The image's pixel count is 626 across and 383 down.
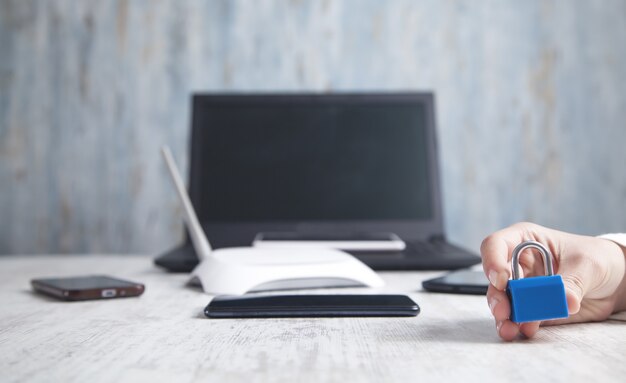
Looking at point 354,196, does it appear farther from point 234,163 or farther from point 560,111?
point 560,111

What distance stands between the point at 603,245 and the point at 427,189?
81 centimetres

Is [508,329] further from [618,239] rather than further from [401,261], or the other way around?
[401,261]

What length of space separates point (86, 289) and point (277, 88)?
1.01m

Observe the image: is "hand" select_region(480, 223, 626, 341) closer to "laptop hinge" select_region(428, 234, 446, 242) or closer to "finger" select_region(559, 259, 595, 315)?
"finger" select_region(559, 259, 595, 315)

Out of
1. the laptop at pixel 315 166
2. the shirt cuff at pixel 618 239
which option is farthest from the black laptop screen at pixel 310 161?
the shirt cuff at pixel 618 239

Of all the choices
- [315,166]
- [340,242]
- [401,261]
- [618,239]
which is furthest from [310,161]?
[618,239]

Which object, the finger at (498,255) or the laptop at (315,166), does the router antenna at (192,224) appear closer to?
the laptop at (315,166)

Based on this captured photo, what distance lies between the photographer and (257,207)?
4.82ft

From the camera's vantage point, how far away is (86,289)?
2.88 feet

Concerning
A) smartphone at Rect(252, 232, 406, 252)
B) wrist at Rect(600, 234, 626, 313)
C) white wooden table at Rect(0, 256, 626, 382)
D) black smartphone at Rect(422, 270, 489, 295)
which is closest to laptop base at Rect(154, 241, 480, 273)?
smartphone at Rect(252, 232, 406, 252)

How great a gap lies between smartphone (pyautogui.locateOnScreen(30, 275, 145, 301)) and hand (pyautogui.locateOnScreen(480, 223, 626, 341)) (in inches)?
19.9

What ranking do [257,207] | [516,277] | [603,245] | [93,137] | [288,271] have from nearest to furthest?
[516,277], [603,245], [288,271], [257,207], [93,137]

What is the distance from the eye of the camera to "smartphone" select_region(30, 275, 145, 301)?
873 millimetres

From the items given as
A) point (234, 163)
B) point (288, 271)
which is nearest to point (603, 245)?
point (288, 271)
